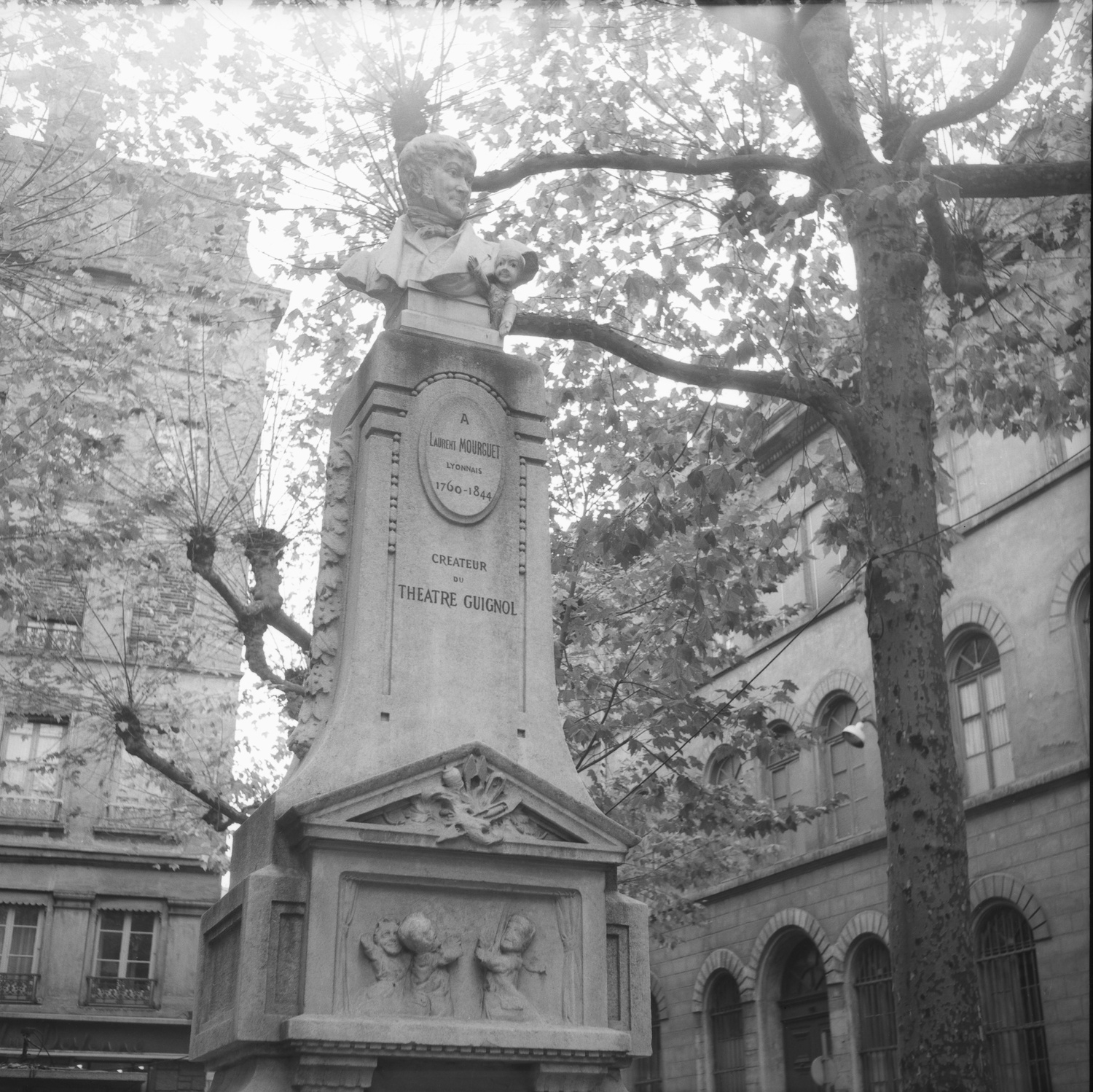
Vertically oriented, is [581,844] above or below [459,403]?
below

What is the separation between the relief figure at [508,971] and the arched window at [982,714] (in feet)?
54.1

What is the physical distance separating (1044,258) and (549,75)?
6.30 meters

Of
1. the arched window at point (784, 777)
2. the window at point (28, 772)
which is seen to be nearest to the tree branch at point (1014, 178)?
the arched window at point (784, 777)

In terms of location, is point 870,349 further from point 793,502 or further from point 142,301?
point 793,502

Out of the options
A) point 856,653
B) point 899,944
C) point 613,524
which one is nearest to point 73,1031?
point 856,653

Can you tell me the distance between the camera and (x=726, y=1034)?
2836cm

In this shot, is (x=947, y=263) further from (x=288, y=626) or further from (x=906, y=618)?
(x=288, y=626)

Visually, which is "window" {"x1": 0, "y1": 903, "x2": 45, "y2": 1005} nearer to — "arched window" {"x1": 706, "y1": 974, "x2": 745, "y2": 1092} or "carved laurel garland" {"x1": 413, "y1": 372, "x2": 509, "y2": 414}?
"arched window" {"x1": 706, "y1": 974, "x2": 745, "y2": 1092}

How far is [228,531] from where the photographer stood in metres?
19.6

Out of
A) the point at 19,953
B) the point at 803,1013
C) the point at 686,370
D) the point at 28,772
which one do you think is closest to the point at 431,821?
the point at 686,370

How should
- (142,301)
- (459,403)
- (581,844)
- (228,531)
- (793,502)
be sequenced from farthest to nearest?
(793,502)
(228,531)
(142,301)
(459,403)
(581,844)

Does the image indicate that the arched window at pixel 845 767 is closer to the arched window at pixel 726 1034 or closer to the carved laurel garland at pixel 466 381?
the arched window at pixel 726 1034

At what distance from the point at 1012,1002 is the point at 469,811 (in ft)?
52.5

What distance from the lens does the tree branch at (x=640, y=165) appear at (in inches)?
482
